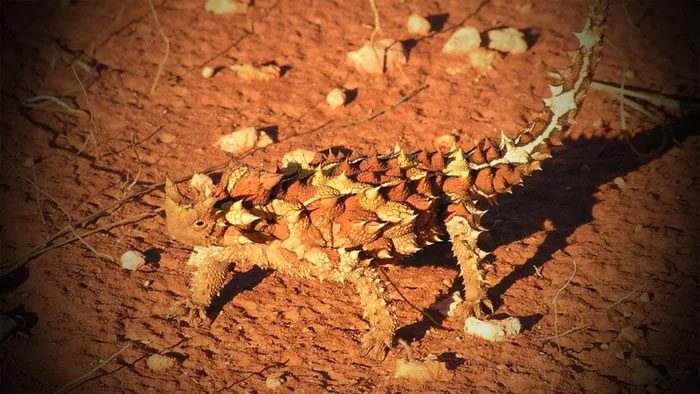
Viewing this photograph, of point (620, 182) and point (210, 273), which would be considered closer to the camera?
point (210, 273)

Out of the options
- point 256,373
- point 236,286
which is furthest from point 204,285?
point 256,373

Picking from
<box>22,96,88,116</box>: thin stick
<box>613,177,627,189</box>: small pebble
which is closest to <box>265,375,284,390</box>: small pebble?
<box>613,177,627,189</box>: small pebble

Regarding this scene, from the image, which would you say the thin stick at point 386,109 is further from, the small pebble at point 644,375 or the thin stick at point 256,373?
the small pebble at point 644,375

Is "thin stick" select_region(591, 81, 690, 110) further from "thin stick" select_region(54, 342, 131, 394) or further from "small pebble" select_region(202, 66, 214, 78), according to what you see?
"thin stick" select_region(54, 342, 131, 394)

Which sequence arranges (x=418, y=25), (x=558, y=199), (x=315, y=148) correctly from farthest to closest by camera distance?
(x=418, y=25) < (x=315, y=148) < (x=558, y=199)

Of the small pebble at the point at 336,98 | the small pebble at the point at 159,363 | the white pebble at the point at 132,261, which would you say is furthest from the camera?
the small pebble at the point at 336,98

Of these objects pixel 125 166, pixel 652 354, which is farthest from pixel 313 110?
pixel 652 354

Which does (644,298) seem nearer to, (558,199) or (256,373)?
(558,199)

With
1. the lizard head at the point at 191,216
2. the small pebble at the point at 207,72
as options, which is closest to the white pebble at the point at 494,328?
the lizard head at the point at 191,216
